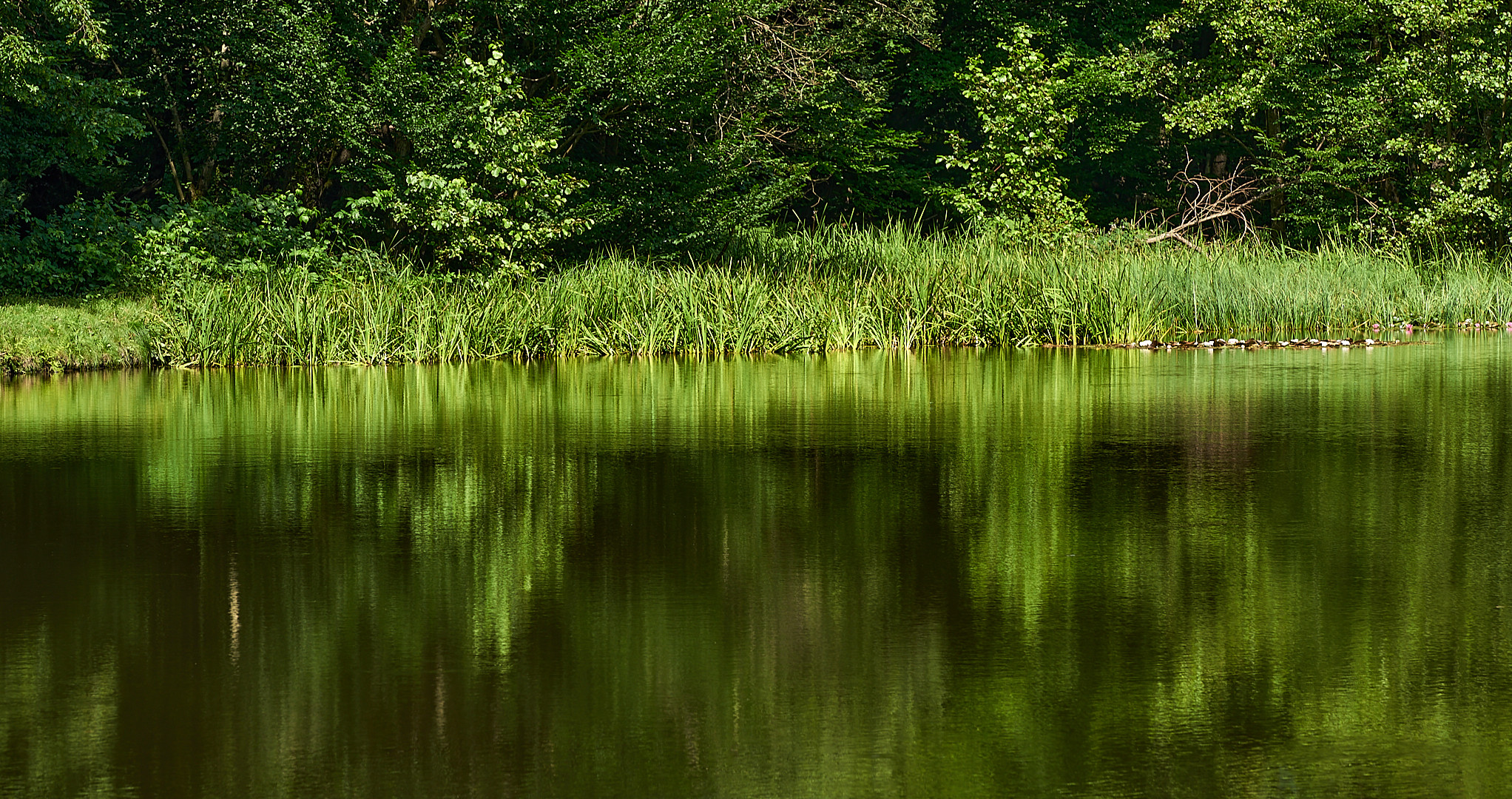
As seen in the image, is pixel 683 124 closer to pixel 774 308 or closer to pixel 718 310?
pixel 774 308

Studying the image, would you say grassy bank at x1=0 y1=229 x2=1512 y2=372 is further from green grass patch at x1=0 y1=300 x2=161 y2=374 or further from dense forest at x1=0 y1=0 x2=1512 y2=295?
dense forest at x1=0 y1=0 x2=1512 y2=295

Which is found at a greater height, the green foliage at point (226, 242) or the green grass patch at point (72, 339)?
the green foliage at point (226, 242)

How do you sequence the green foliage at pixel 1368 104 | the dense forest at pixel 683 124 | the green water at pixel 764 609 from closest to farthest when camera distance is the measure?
1. the green water at pixel 764 609
2. the dense forest at pixel 683 124
3. the green foliage at pixel 1368 104

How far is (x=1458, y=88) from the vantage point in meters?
31.6

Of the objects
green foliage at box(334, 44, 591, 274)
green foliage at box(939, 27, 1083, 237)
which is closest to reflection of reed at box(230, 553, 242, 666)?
green foliage at box(334, 44, 591, 274)

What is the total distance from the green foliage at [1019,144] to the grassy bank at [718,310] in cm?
689

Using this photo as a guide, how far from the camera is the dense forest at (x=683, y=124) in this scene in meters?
25.9

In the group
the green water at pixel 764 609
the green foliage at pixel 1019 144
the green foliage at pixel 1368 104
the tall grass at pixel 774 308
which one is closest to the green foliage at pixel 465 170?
the tall grass at pixel 774 308

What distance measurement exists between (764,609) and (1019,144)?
2846cm

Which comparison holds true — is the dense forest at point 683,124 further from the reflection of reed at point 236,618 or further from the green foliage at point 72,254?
the reflection of reed at point 236,618

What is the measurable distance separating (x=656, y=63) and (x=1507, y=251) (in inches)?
610

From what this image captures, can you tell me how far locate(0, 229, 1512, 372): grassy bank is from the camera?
69.2ft

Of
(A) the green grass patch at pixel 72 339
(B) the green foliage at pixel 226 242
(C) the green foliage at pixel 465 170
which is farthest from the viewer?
(C) the green foliage at pixel 465 170

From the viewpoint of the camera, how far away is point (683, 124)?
3025cm
